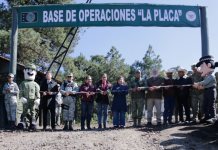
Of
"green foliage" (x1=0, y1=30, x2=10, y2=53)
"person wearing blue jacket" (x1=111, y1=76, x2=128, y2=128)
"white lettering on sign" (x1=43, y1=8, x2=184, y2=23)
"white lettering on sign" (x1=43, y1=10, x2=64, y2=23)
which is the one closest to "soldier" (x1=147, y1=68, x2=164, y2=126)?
"person wearing blue jacket" (x1=111, y1=76, x2=128, y2=128)

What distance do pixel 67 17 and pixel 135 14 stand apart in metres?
2.38

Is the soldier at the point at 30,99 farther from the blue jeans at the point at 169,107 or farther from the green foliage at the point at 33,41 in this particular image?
the green foliage at the point at 33,41

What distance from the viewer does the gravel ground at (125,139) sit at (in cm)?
936

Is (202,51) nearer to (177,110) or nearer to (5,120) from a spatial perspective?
(177,110)

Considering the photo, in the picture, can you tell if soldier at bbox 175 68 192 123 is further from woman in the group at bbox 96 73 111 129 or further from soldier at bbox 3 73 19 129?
soldier at bbox 3 73 19 129

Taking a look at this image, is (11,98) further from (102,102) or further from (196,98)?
(196,98)

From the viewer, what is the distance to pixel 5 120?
14016 millimetres

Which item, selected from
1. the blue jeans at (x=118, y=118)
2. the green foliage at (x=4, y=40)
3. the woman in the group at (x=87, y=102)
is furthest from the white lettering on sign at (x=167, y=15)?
the green foliage at (x=4, y=40)

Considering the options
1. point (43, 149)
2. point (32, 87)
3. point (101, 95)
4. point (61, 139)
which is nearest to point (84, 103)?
point (101, 95)

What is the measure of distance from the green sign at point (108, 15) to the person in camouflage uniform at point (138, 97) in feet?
7.12

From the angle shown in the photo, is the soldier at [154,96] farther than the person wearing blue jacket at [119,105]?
No

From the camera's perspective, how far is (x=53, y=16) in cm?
1380

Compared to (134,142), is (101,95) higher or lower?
higher

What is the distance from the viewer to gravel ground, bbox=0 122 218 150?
936 cm
